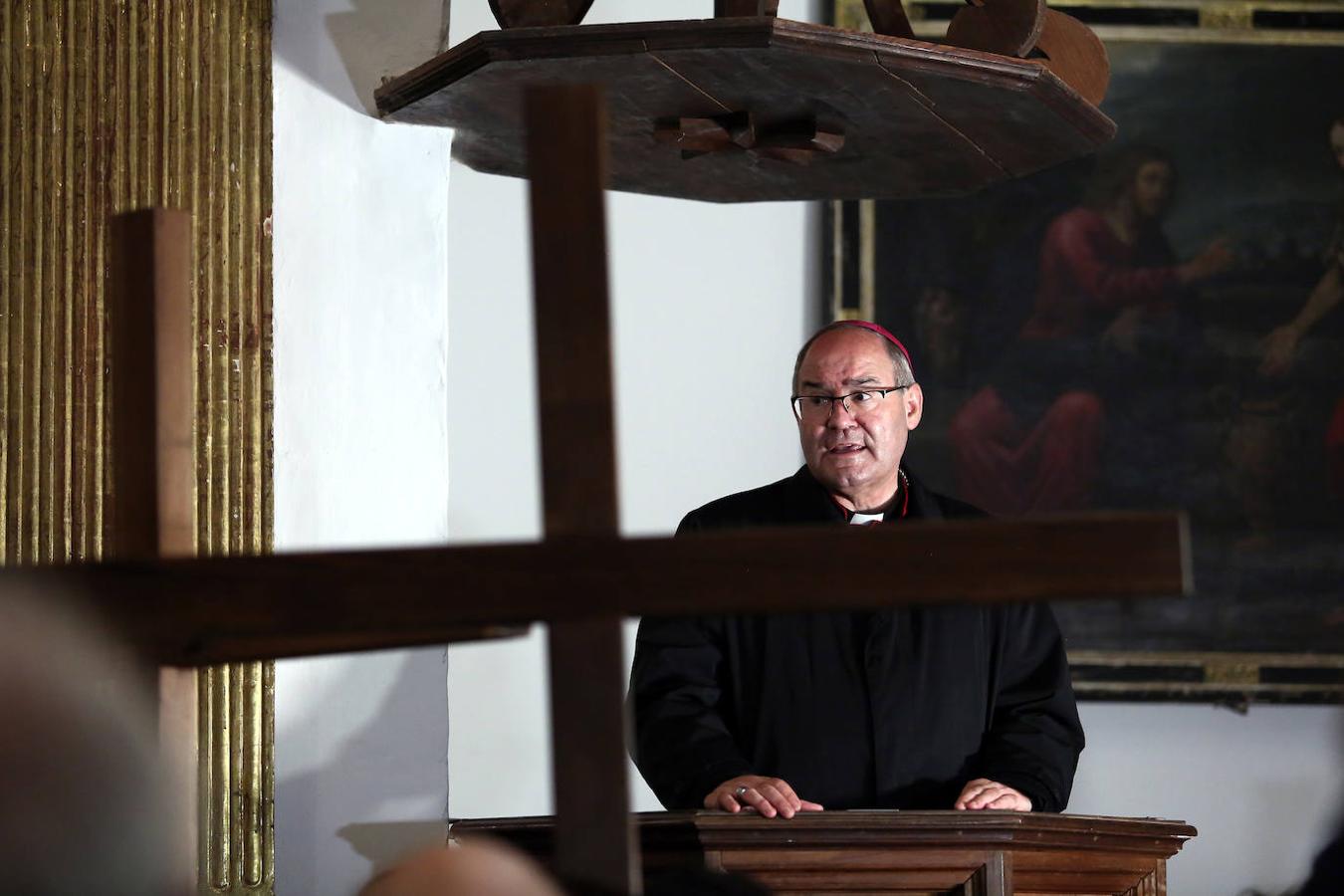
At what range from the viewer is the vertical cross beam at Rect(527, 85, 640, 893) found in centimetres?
131

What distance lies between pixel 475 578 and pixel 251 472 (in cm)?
253

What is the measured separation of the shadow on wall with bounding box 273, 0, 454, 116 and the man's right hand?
1.80 meters

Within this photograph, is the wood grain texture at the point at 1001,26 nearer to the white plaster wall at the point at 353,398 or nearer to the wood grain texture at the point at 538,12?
the wood grain texture at the point at 538,12

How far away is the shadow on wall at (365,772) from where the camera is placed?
3791 mm

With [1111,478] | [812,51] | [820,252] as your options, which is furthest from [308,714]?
[1111,478]

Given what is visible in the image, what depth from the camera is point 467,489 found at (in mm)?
5148

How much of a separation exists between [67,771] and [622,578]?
420mm

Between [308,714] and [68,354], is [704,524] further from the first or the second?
[68,354]

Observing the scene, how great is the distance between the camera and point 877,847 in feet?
8.72

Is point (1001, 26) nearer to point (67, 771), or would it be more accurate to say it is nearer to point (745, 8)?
point (745, 8)

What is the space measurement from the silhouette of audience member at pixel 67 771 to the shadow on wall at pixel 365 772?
256 centimetres

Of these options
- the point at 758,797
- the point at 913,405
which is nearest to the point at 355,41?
the point at 913,405

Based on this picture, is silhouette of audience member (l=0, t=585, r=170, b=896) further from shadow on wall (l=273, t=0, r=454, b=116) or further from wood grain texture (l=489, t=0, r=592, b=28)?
shadow on wall (l=273, t=0, r=454, b=116)

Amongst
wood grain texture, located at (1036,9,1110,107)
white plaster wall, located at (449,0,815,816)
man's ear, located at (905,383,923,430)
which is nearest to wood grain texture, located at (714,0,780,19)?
wood grain texture, located at (1036,9,1110,107)
